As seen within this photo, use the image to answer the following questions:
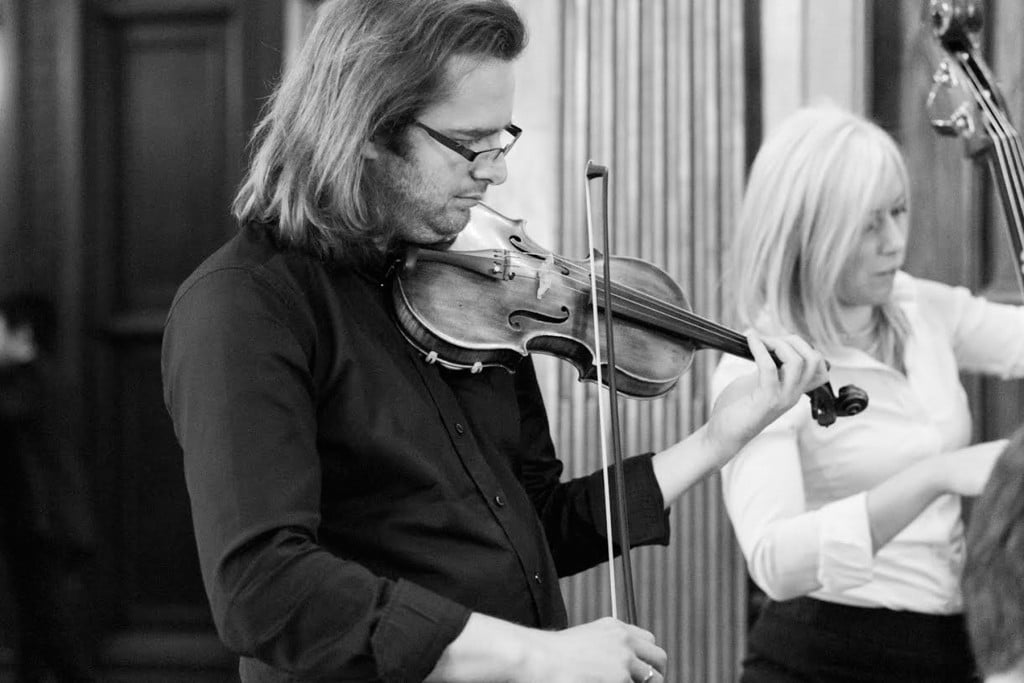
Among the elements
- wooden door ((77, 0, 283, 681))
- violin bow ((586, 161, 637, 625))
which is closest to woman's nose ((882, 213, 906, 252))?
violin bow ((586, 161, 637, 625))

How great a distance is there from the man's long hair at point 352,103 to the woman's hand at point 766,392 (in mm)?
419

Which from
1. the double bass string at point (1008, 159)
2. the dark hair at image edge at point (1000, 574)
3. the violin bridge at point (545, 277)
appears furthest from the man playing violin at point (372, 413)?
the double bass string at point (1008, 159)

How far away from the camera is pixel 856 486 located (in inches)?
74.6

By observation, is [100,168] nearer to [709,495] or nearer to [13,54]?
[13,54]

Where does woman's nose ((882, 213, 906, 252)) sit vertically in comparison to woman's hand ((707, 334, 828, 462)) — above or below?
above

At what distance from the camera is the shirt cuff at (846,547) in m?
1.72

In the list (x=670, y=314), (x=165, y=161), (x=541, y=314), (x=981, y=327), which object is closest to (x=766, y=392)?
(x=670, y=314)

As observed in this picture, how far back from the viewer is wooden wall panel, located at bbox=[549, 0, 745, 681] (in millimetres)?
2799

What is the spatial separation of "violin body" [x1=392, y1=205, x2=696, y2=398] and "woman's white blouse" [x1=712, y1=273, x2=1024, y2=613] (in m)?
0.31

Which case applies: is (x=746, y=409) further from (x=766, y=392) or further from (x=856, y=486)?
(x=856, y=486)

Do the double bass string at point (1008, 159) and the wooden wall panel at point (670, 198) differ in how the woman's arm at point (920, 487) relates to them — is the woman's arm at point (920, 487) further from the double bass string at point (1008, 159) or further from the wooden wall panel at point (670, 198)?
the wooden wall panel at point (670, 198)

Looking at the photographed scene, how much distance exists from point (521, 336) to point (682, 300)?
9.6 inches

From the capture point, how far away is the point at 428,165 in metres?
1.38

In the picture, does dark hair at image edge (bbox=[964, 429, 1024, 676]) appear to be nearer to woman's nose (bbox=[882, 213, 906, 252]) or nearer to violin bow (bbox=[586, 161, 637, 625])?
violin bow (bbox=[586, 161, 637, 625])
